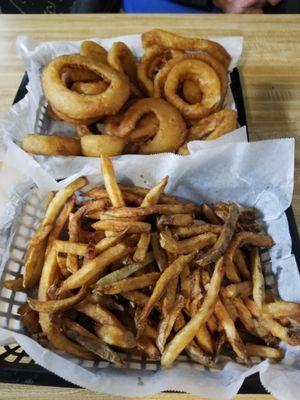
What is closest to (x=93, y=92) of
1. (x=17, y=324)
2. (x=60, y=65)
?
(x=60, y=65)

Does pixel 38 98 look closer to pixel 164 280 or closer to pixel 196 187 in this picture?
pixel 196 187

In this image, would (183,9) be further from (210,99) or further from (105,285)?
(105,285)

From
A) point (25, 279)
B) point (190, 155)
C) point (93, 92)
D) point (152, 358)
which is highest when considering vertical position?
point (93, 92)

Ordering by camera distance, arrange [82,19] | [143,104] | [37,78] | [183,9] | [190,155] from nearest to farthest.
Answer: [190,155], [143,104], [37,78], [82,19], [183,9]

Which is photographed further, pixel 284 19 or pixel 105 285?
pixel 284 19

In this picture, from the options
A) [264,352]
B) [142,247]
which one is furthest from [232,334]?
[142,247]

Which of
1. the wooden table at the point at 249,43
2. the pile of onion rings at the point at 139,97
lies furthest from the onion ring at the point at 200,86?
the wooden table at the point at 249,43
